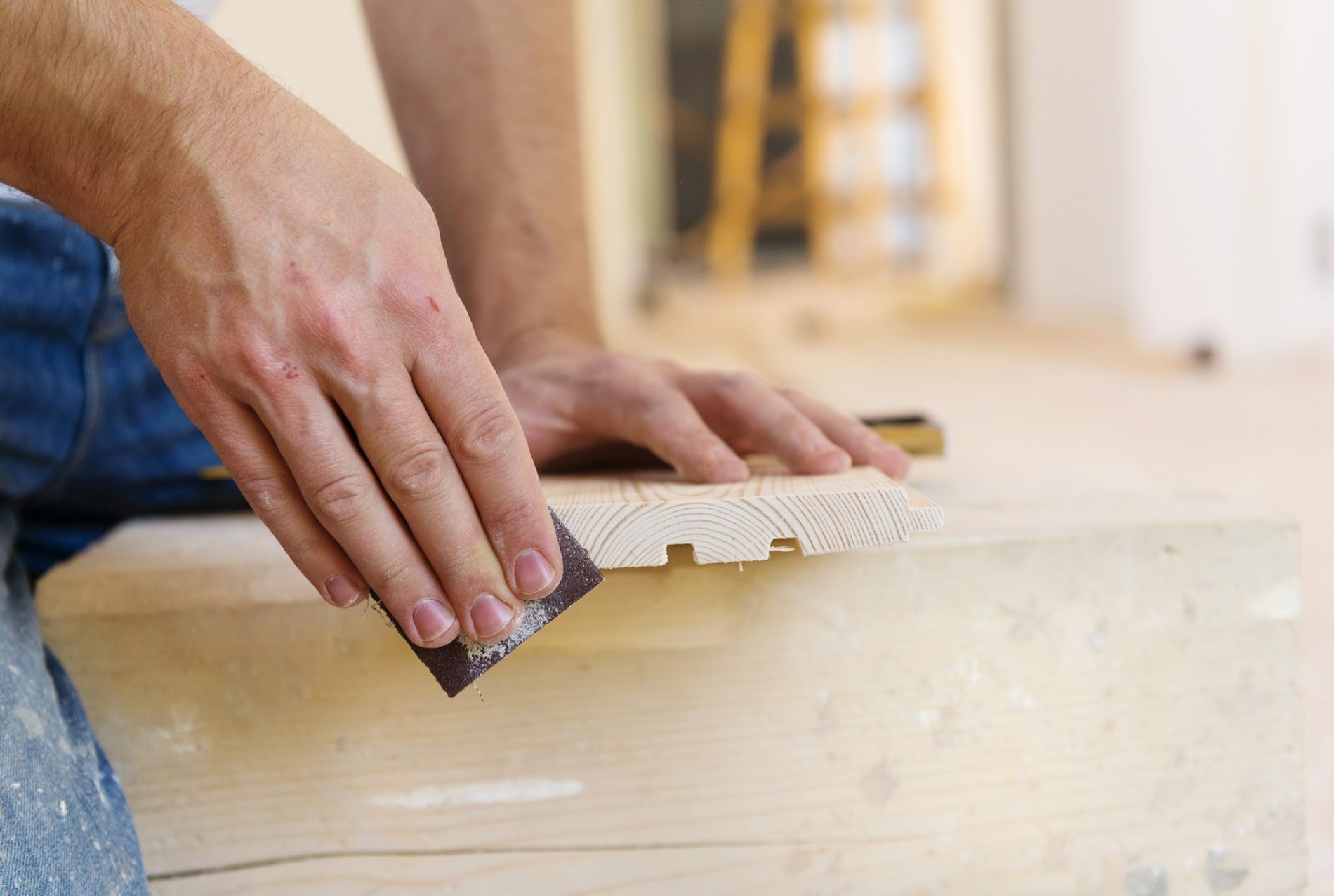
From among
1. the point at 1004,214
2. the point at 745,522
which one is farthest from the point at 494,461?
the point at 1004,214

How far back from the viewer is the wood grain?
44cm

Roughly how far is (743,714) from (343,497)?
245 millimetres

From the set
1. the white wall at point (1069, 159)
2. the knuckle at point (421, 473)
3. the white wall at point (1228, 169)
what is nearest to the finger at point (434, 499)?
the knuckle at point (421, 473)

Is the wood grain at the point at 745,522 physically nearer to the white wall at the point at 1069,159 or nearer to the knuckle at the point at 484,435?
the knuckle at the point at 484,435

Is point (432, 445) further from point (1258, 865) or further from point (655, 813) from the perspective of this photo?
point (1258, 865)

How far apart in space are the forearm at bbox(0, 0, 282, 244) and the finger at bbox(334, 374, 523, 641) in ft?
0.31

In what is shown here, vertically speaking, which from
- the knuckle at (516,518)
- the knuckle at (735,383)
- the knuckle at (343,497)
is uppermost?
the knuckle at (343,497)

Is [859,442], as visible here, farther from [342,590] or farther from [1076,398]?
[1076,398]

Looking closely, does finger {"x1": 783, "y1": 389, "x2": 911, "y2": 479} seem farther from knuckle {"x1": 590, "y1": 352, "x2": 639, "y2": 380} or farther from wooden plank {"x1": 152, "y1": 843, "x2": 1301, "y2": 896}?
wooden plank {"x1": 152, "y1": 843, "x2": 1301, "y2": 896}

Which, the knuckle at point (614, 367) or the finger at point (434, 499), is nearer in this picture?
the finger at point (434, 499)

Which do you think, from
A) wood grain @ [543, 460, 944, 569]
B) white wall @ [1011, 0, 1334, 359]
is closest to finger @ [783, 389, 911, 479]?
wood grain @ [543, 460, 944, 569]

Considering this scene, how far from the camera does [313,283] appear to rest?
35 centimetres

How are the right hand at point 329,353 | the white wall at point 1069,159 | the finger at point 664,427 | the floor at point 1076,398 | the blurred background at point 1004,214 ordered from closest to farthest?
the right hand at point 329,353
the finger at point 664,427
the floor at point 1076,398
the blurred background at point 1004,214
the white wall at point 1069,159

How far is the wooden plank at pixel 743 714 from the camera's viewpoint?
20.6 inches
